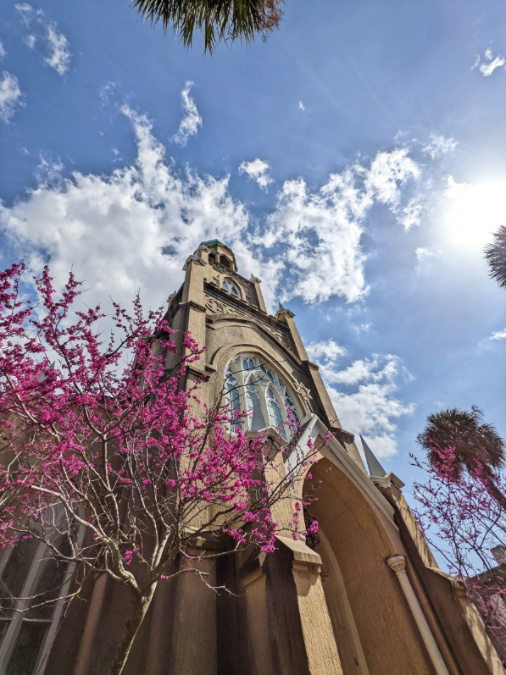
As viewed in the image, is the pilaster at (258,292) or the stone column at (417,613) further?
the pilaster at (258,292)

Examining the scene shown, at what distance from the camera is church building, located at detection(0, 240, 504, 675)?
4.42 metres

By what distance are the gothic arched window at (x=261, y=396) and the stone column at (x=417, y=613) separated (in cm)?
391

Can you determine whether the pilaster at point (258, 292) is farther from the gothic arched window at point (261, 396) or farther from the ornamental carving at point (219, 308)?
the gothic arched window at point (261, 396)

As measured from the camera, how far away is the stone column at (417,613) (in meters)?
6.01

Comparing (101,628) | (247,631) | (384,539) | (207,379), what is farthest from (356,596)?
(207,379)

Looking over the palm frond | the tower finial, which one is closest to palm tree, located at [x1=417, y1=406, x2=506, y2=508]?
the palm frond

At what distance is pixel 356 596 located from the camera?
745 centimetres

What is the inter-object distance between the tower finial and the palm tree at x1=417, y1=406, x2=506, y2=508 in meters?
7.19

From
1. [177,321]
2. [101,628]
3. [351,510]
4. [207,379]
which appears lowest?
[101,628]

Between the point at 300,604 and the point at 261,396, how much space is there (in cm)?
670

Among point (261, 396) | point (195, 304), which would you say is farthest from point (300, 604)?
point (195, 304)

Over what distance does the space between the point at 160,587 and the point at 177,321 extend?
7095 mm

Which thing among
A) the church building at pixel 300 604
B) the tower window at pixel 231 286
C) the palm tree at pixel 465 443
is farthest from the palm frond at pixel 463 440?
the tower window at pixel 231 286

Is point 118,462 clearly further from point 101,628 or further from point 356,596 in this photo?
point 356,596
